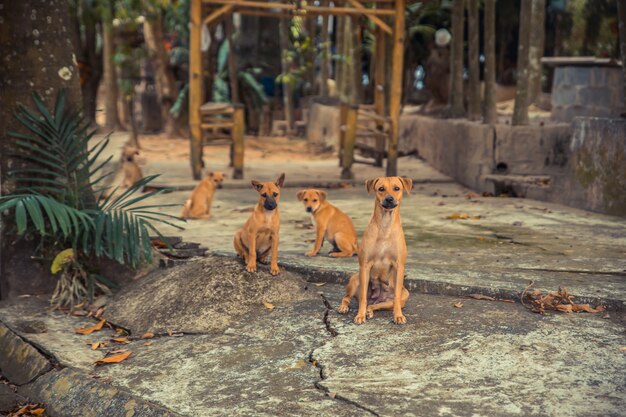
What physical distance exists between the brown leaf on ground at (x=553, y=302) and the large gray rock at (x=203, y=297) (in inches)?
60.6

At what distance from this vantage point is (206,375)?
486cm

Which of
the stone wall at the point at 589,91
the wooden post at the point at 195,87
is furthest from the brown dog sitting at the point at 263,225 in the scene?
the stone wall at the point at 589,91

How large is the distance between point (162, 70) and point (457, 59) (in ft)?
36.5

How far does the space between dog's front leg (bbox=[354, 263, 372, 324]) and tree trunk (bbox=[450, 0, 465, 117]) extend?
1011 cm

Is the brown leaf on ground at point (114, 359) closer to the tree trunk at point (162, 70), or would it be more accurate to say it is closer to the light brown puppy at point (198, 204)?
the light brown puppy at point (198, 204)

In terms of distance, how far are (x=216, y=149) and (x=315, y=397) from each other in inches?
653

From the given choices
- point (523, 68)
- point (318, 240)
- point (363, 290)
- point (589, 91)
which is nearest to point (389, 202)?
point (363, 290)

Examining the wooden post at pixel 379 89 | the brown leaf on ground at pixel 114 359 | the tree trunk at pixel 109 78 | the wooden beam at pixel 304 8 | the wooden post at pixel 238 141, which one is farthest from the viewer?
the tree trunk at pixel 109 78

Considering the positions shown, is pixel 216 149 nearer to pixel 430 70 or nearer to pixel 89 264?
pixel 430 70

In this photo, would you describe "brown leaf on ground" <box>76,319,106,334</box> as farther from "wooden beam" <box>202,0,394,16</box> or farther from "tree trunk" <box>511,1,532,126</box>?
"tree trunk" <box>511,1,532,126</box>

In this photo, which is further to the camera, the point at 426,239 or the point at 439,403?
the point at 426,239

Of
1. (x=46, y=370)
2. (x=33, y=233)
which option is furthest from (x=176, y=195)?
(x=46, y=370)

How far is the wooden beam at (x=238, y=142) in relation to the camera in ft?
42.7

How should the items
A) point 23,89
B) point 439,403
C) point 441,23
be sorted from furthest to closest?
point 441,23
point 23,89
point 439,403
